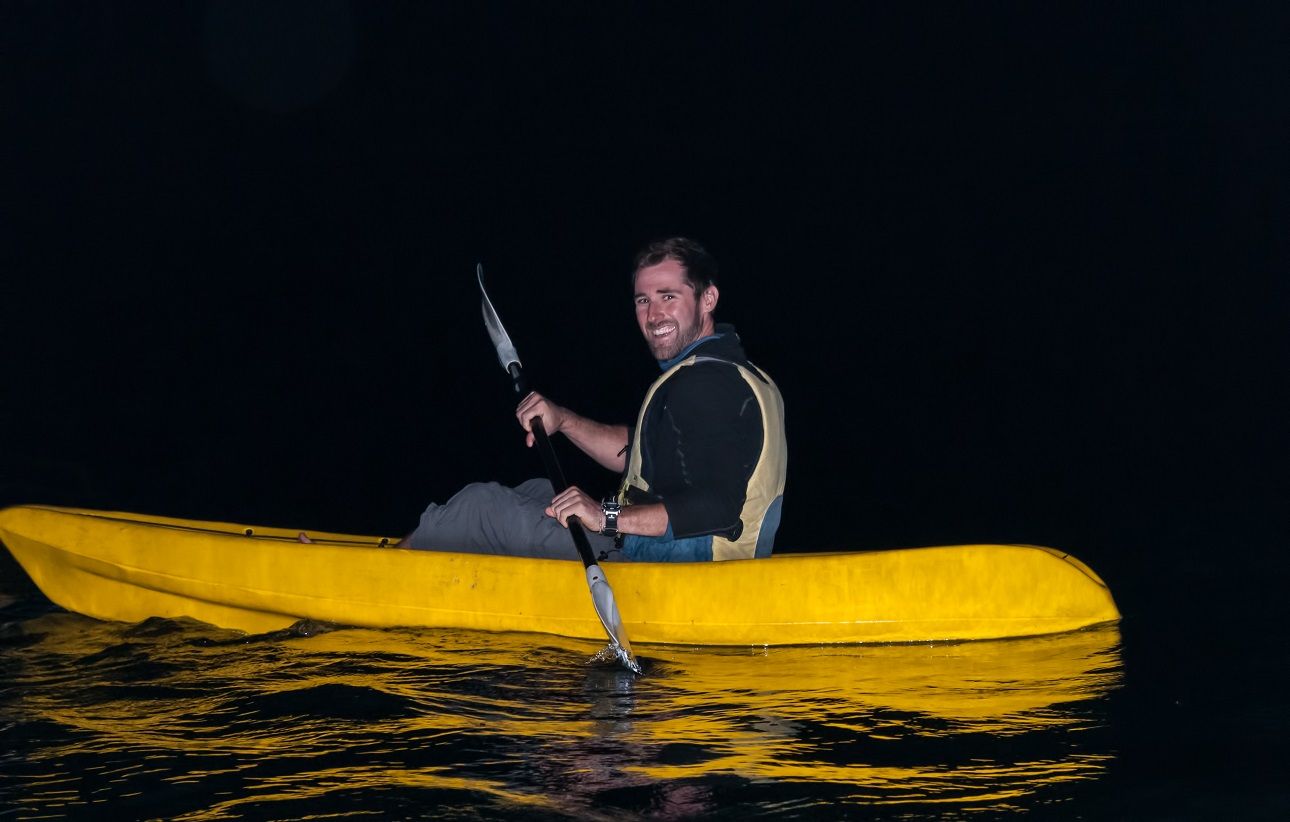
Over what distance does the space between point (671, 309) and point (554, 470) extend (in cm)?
80

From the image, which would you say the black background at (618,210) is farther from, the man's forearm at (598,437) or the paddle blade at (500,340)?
the man's forearm at (598,437)

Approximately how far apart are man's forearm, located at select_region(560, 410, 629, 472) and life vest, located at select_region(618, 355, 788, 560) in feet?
1.80

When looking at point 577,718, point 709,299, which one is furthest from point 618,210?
point 577,718

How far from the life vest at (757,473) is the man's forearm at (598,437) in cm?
55

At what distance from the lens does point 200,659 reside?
469 centimetres

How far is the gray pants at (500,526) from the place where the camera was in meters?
4.78

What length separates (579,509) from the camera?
415 centimetres

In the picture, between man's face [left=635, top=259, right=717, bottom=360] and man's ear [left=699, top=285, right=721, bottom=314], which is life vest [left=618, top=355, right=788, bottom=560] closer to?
man's face [left=635, top=259, right=717, bottom=360]

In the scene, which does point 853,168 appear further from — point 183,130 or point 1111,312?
point 183,130

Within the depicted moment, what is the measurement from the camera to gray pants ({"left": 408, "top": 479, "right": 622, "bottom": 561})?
15.7 feet

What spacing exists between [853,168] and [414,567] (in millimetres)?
19270

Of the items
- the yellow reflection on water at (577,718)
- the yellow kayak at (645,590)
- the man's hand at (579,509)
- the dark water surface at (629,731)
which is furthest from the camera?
the yellow kayak at (645,590)

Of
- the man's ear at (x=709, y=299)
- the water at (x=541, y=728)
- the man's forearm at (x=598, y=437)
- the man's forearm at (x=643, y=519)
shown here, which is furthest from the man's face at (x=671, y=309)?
the water at (x=541, y=728)

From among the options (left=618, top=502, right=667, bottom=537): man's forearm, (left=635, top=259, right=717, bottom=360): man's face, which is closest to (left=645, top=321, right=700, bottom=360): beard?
(left=635, top=259, right=717, bottom=360): man's face
